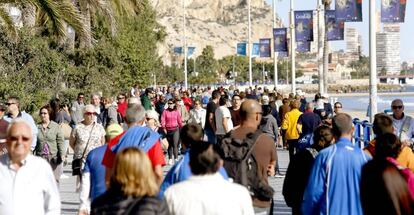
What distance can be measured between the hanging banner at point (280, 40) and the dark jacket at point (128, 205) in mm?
40082

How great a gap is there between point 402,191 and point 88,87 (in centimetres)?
2743

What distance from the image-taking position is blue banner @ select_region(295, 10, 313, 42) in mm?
39250

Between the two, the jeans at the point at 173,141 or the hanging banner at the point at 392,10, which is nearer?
the jeans at the point at 173,141

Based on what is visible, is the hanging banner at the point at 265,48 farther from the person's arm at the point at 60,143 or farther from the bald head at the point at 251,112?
the bald head at the point at 251,112

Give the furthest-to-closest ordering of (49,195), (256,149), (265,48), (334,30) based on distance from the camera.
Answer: (265,48)
(334,30)
(256,149)
(49,195)

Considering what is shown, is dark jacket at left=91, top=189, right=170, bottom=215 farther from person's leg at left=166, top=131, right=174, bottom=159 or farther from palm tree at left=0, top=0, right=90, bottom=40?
person's leg at left=166, top=131, right=174, bottom=159

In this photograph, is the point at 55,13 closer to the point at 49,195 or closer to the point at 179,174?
the point at 179,174

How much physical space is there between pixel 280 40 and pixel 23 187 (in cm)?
3972

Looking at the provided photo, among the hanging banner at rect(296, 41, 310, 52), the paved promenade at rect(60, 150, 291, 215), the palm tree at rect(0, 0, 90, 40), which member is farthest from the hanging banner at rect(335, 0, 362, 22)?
the hanging banner at rect(296, 41, 310, 52)

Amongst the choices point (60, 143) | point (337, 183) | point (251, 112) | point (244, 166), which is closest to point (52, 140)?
point (60, 143)

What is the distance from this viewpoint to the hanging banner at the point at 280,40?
45688mm

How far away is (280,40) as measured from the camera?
151 feet

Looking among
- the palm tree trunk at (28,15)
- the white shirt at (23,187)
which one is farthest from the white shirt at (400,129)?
the palm tree trunk at (28,15)

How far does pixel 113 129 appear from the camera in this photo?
8.77 m
